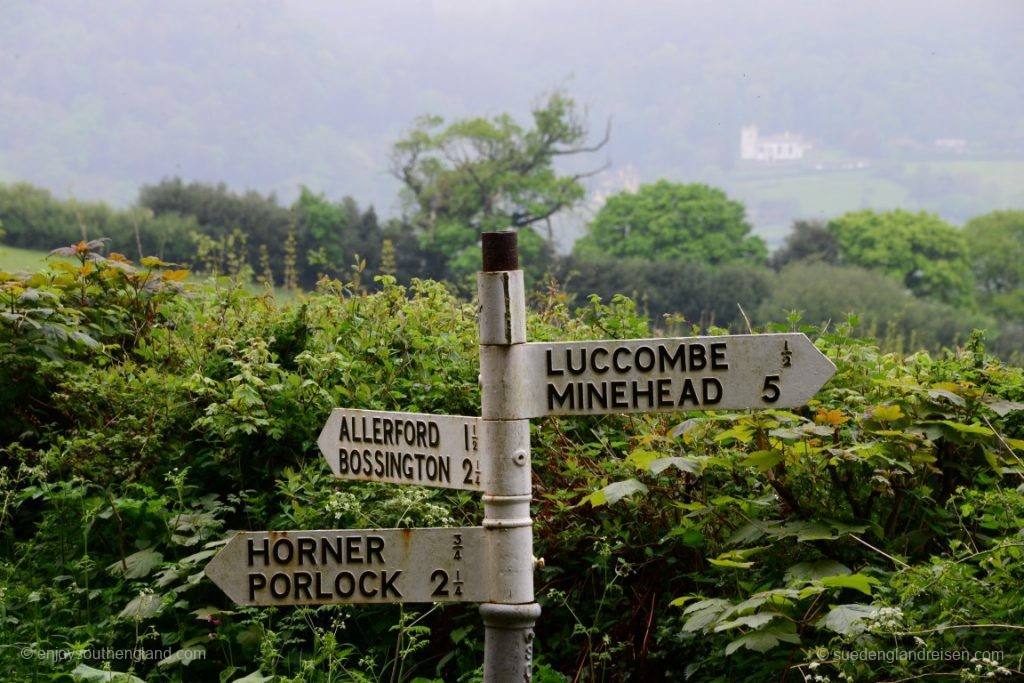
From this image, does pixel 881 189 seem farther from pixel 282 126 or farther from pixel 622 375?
pixel 622 375

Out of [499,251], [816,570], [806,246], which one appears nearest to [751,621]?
[816,570]

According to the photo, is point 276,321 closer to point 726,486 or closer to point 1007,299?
point 726,486

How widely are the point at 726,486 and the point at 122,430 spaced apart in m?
3.12

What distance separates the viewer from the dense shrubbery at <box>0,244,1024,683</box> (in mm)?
4320

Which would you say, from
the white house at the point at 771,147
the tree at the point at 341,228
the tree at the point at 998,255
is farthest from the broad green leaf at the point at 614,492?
the white house at the point at 771,147

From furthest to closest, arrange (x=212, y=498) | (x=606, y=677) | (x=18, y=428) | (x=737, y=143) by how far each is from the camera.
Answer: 1. (x=737, y=143)
2. (x=18, y=428)
3. (x=212, y=498)
4. (x=606, y=677)

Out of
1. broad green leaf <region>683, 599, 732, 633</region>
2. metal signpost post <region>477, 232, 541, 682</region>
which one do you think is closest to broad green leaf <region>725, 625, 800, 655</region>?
broad green leaf <region>683, 599, 732, 633</region>

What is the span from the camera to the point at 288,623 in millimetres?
5172

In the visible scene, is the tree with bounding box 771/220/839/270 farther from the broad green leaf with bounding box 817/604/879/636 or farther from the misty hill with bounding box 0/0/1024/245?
the broad green leaf with bounding box 817/604/879/636

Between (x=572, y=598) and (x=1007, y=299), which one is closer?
(x=572, y=598)

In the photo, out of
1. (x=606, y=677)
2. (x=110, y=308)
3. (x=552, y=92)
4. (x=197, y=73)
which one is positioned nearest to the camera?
(x=606, y=677)

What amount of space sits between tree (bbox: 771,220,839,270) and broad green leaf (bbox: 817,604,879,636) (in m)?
72.9

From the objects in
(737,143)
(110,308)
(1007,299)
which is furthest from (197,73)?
(110,308)

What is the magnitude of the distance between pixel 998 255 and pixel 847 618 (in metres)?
92.6
